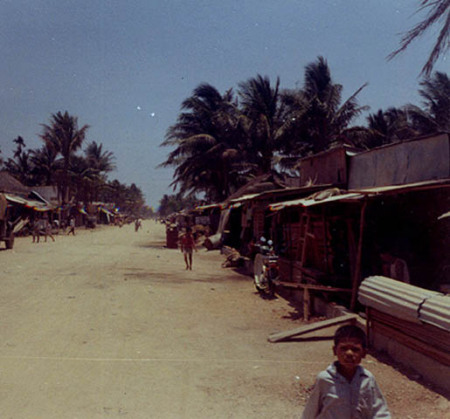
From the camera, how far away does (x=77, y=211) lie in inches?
2169

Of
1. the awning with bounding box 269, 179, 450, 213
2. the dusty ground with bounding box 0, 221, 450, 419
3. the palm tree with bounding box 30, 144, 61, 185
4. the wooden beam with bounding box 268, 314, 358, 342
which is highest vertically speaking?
the palm tree with bounding box 30, 144, 61, 185

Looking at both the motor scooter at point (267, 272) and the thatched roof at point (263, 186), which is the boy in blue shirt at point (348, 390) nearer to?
the motor scooter at point (267, 272)

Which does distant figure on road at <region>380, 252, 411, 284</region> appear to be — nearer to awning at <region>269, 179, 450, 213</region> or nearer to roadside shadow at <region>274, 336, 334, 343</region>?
awning at <region>269, 179, 450, 213</region>

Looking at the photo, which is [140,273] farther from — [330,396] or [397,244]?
[330,396]

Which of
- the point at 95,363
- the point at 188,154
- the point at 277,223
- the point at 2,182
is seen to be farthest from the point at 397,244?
the point at 2,182

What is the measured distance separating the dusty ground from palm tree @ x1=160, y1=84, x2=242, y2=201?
21.6 m

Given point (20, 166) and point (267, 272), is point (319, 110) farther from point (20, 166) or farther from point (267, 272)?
point (20, 166)

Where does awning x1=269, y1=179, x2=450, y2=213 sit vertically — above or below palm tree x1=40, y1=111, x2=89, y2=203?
below

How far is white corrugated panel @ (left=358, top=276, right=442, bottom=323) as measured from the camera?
503 cm

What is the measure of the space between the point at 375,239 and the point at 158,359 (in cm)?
599

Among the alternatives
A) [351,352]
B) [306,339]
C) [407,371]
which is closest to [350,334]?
[351,352]

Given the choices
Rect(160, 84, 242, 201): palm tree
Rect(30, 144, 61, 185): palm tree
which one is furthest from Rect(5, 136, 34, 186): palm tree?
Rect(160, 84, 242, 201): palm tree

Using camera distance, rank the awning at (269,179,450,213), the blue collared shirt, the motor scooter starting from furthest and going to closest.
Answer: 1. the motor scooter
2. the awning at (269,179,450,213)
3. the blue collared shirt

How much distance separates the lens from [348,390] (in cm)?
248
